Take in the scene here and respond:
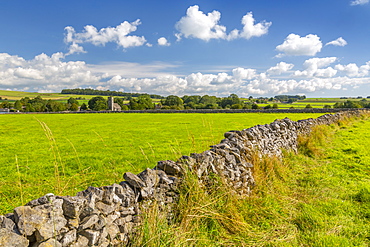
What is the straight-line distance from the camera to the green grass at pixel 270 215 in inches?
130

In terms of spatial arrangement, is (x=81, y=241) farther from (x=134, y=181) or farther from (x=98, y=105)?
(x=98, y=105)

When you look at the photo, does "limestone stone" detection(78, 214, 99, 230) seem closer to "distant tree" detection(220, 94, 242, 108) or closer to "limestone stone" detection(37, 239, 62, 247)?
"limestone stone" detection(37, 239, 62, 247)

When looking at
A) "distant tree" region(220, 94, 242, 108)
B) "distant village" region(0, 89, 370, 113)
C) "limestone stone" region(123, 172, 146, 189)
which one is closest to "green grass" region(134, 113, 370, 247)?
"limestone stone" region(123, 172, 146, 189)

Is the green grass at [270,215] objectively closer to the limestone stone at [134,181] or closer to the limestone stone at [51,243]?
the limestone stone at [134,181]

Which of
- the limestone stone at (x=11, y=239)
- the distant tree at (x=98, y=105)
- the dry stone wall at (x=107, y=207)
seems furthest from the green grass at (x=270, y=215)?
the distant tree at (x=98, y=105)

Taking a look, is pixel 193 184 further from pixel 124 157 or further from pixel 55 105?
pixel 55 105

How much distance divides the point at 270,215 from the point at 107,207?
2870 mm

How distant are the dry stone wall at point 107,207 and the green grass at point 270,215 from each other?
0.22 meters

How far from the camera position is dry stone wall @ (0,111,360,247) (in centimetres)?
229

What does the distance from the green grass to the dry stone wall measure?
22cm

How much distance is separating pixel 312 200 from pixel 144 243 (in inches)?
152

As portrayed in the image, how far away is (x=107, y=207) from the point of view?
9.43ft

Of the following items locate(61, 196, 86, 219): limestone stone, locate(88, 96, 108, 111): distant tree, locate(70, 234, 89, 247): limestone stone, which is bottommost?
locate(88, 96, 108, 111): distant tree

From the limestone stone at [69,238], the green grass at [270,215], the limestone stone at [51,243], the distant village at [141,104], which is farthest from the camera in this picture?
the distant village at [141,104]
